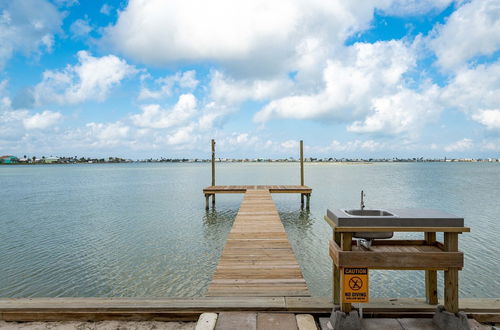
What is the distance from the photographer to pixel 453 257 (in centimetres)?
311

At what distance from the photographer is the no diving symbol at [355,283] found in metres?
3.08

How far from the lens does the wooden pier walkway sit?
Result: 14.1 ft

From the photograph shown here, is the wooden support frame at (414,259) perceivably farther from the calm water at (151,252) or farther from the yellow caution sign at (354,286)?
the calm water at (151,252)

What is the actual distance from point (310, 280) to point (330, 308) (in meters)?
4.25

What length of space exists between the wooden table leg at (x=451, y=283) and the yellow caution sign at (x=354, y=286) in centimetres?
93

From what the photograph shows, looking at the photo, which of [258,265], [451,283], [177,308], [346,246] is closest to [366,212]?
[346,246]

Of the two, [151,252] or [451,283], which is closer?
[451,283]

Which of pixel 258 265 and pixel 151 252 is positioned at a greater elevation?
pixel 258 265

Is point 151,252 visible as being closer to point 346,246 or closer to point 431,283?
point 346,246

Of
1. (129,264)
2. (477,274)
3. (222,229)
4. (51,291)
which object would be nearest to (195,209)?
(222,229)

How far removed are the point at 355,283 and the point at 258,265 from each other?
2564 mm

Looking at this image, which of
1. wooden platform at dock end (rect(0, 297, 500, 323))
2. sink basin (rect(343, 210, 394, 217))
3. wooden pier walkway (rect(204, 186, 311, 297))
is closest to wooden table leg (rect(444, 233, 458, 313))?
wooden platform at dock end (rect(0, 297, 500, 323))

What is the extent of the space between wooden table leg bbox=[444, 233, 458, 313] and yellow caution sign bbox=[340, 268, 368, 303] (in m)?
0.93

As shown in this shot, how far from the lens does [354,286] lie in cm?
308
